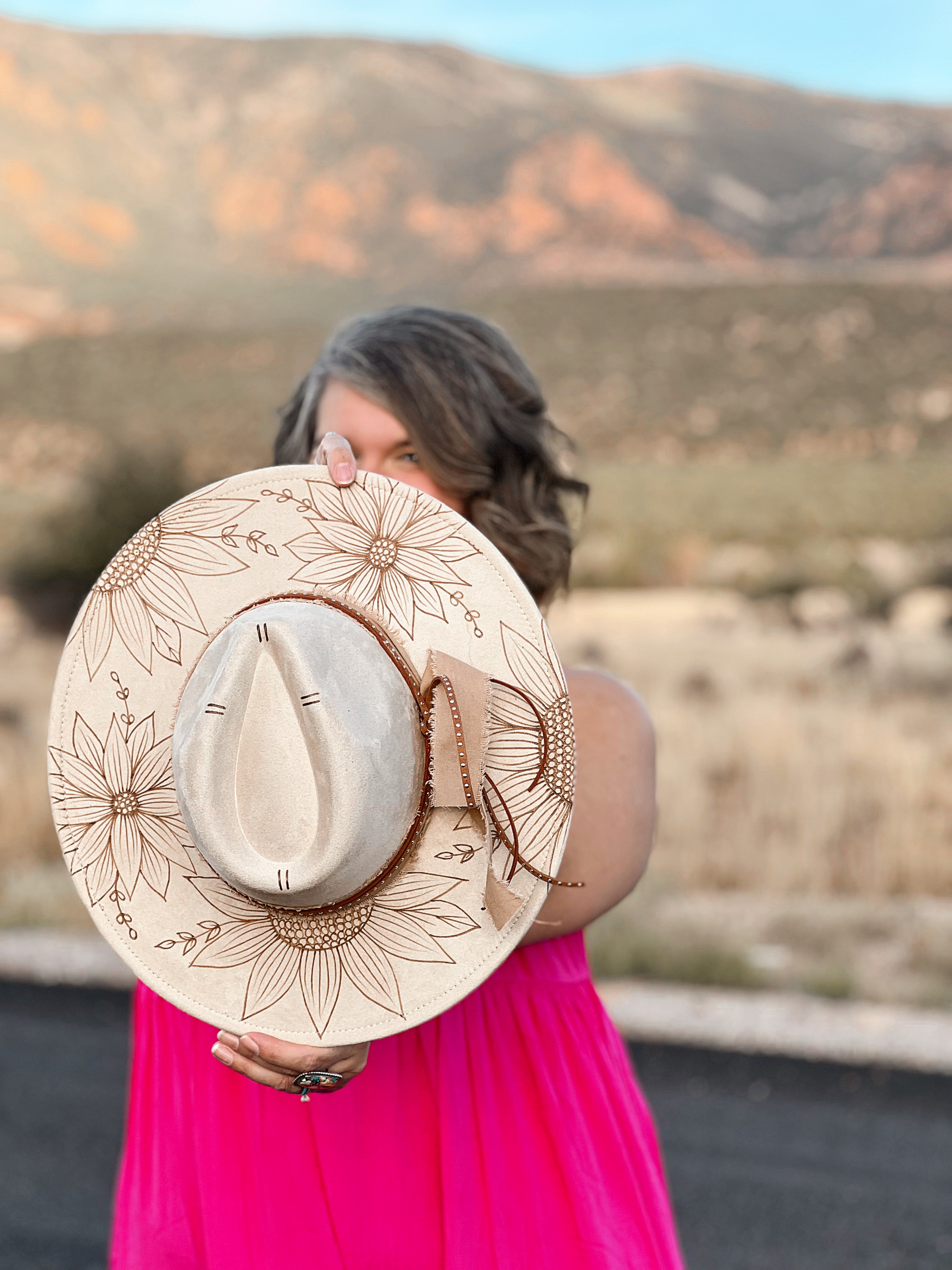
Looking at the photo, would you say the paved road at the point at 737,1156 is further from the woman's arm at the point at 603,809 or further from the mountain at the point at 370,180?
the mountain at the point at 370,180

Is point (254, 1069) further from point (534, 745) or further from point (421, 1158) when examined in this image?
point (534, 745)

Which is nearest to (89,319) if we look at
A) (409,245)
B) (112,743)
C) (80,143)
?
(80,143)

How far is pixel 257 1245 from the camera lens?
4.67 ft

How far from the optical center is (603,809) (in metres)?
1.42

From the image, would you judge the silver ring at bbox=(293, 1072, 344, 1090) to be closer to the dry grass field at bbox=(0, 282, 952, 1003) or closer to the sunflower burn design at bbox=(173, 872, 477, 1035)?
the sunflower burn design at bbox=(173, 872, 477, 1035)

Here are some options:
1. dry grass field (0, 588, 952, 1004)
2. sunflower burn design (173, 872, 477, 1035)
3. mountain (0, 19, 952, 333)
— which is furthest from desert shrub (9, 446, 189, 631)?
sunflower burn design (173, 872, 477, 1035)

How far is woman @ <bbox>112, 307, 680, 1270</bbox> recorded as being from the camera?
141 centimetres

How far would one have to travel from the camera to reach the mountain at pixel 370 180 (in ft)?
107

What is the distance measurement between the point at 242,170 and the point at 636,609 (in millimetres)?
20856

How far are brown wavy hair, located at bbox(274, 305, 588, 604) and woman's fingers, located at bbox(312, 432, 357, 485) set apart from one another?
290 mm

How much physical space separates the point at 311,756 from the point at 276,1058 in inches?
13.1

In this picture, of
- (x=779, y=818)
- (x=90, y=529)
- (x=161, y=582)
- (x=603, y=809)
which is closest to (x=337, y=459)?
(x=161, y=582)

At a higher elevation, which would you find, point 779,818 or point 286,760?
point 286,760

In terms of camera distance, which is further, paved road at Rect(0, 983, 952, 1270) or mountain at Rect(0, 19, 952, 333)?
mountain at Rect(0, 19, 952, 333)
